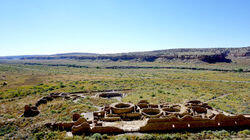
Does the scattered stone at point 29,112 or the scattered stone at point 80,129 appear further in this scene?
the scattered stone at point 29,112

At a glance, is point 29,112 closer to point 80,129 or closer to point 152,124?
point 80,129

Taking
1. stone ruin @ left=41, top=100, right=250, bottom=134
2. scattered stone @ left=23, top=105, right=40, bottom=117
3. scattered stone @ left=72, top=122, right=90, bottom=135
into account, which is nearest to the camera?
scattered stone @ left=72, top=122, right=90, bottom=135

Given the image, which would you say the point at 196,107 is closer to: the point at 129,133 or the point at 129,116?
the point at 129,116

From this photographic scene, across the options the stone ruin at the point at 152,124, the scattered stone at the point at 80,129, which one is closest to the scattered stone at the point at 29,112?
the stone ruin at the point at 152,124

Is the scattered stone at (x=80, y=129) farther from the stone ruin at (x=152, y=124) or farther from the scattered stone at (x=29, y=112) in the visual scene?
the scattered stone at (x=29, y=112)

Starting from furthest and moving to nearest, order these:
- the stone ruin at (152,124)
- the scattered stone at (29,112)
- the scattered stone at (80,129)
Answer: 1. the scattered stone at (29,112)
2. the stone ruin at (152,124)
3. the scattered stone at (80,129)

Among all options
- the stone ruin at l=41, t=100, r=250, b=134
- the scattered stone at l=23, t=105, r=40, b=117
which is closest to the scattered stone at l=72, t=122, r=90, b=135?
the stone ruin at l=41, t=100, r=250, b=134

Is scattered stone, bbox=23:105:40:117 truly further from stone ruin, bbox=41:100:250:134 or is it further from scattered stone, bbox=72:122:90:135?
scattered stone, bbox=72:122:90:135

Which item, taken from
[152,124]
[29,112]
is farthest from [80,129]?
[29,112]

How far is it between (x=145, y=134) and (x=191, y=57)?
115m

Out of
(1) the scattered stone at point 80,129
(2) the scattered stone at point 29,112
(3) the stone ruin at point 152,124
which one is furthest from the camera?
(2) the scattered stone at point 29,112

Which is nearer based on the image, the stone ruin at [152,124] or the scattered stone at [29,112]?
the stone ruin at [152,124]

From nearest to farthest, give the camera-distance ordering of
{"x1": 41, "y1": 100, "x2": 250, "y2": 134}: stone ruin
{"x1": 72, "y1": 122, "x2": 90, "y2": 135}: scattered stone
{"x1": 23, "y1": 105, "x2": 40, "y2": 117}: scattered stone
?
{"x1": 72, "y1": 122, "x2": 90, "y2": 135}: scattered stone < {"x1": 41, "y1": 100, "x2": 250, "y2": 134}: stone ruin < {"x1": 23, "y1": 105, "x2": 40, "y2": 117}: scattered stone

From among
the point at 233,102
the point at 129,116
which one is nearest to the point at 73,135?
the point at 129,116
